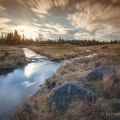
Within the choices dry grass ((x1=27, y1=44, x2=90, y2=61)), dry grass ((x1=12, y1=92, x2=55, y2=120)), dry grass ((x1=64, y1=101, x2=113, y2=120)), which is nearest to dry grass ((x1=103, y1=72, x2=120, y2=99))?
dry grass ((x1=64, y1=101, x2=113, y2=120))

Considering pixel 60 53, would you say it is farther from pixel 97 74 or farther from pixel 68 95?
pixel 68 95

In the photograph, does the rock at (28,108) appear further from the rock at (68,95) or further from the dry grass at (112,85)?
the dry grass at (112,85)

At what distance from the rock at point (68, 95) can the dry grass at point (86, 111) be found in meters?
0.41

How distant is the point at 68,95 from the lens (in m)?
5.40

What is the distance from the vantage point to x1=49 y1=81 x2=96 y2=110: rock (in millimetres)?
5129

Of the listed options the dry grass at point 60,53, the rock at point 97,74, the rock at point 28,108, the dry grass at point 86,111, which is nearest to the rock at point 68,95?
the dry grass at point 86,111

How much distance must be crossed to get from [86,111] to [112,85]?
2460 mm

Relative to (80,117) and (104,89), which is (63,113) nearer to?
(80,117)

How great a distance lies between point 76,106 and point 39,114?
173 centimetres

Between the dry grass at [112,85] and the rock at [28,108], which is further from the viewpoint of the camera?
the dry grass at [112,85]

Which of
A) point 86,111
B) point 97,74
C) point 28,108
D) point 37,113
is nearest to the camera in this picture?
point 86,111

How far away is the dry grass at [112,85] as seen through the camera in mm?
5430

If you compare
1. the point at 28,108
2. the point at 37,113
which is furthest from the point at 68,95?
the point at 28,108

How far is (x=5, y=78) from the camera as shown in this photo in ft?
41.4
